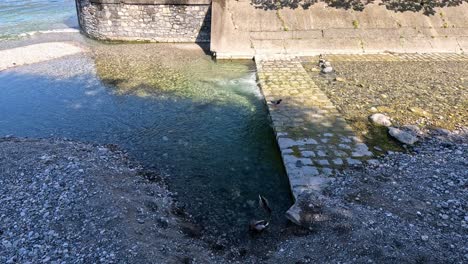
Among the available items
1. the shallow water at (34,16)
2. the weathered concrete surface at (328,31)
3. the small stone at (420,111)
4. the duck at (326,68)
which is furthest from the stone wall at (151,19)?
the small stone at (420,111)

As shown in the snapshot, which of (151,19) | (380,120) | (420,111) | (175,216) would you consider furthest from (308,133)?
(151,19)

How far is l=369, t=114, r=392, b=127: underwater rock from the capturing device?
39.1 ft

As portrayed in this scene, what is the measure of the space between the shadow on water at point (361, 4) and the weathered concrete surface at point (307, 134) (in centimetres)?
676

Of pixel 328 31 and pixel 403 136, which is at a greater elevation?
pixel 328 31

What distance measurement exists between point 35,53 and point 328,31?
17.7 metres

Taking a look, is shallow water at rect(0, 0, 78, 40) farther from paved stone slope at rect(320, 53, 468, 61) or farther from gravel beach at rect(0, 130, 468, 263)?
gravel beach at rect(0, 130, 468, 263)

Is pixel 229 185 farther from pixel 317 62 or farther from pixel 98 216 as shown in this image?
pixel 317 62

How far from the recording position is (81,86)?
16297 millimetres

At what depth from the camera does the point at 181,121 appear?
42.9ft

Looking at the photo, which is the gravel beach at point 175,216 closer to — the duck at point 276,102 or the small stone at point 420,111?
the small stone at point 420,111

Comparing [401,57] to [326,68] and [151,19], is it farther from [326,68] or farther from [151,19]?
[151,19]

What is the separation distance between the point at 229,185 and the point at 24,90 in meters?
12.0

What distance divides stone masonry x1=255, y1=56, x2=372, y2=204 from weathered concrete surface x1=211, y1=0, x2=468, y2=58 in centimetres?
425

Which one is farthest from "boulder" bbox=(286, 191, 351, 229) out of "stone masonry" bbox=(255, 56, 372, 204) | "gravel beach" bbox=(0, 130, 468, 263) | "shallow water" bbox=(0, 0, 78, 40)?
"shallow water" bbox=(0, 0, 78, 40)
